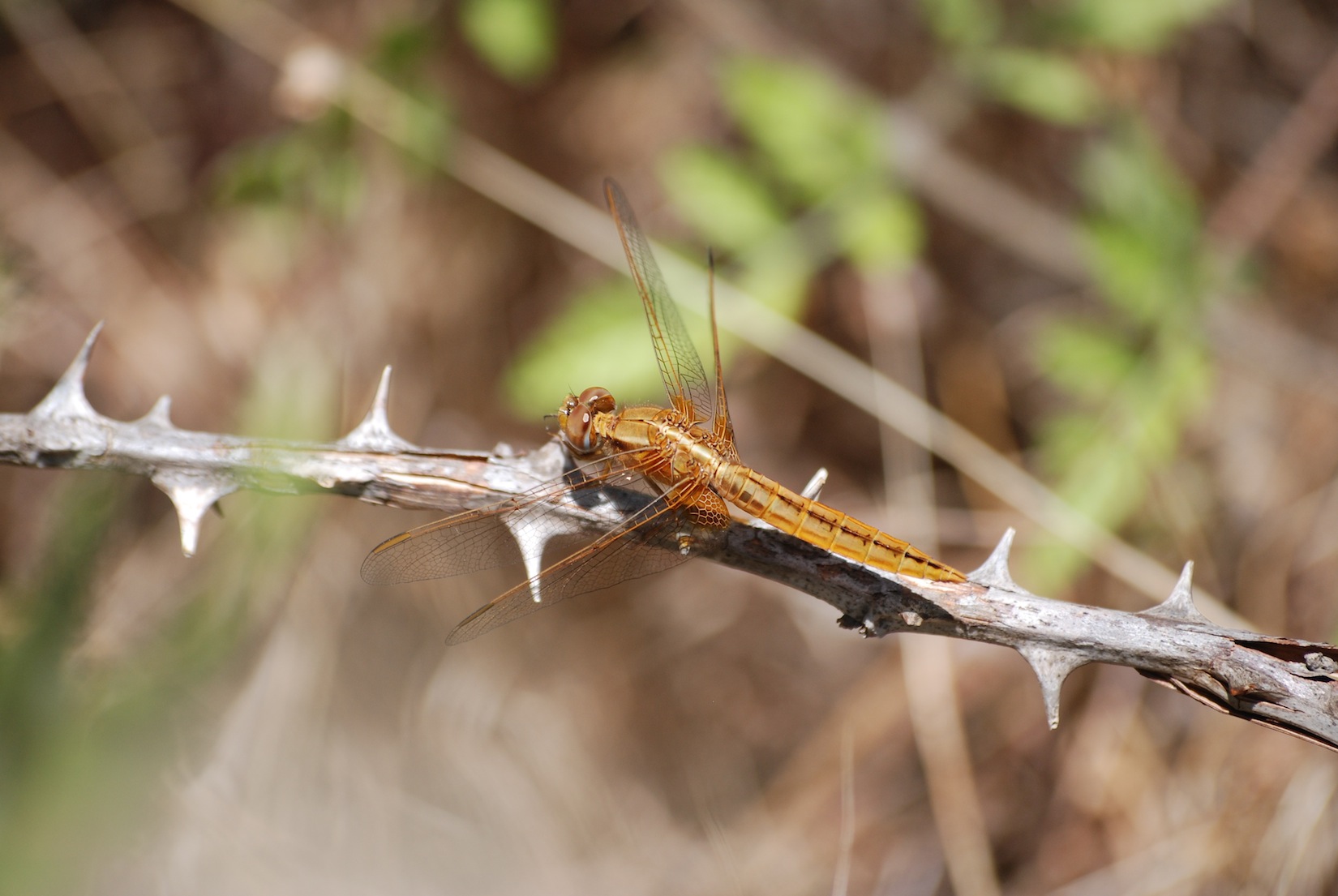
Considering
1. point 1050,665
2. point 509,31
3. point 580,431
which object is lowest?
point 1050,665

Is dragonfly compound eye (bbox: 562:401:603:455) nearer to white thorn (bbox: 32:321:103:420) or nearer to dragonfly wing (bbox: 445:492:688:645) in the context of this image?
dragonfly wing (bbox: 445:492:688:645)

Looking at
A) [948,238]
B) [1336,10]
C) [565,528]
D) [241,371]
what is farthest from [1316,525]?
[241,371]

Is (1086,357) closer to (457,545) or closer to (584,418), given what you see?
(584,418)

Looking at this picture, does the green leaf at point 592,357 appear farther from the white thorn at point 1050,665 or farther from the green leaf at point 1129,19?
the green leaf at point 1129,19

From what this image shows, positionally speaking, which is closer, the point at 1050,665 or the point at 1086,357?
the point at 1050,665

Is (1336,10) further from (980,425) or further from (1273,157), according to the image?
(980,425)

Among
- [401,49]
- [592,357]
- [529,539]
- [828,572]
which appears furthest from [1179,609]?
[401,49]
